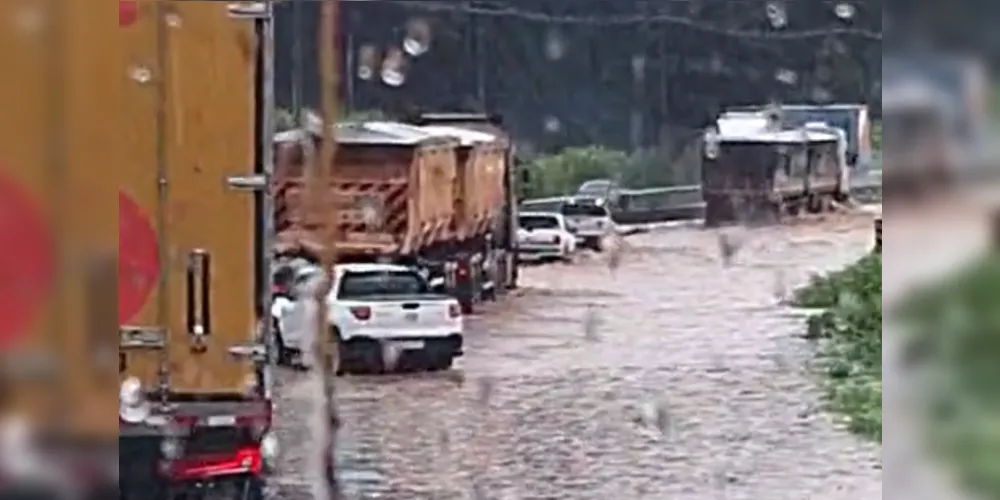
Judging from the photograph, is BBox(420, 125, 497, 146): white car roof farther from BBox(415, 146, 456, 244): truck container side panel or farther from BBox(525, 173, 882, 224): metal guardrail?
BBox(525, 173, 882, 224): metal guardrail

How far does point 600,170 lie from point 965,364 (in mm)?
510

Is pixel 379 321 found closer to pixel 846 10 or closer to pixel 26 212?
pixel 26 212

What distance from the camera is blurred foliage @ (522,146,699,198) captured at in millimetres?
2410

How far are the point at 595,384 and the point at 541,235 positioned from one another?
0.20m

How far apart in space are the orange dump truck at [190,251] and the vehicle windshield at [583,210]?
0.39m

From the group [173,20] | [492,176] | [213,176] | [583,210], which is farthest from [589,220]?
Answer: [173,20]

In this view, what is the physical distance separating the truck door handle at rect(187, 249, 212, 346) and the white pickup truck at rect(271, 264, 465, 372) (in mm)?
90

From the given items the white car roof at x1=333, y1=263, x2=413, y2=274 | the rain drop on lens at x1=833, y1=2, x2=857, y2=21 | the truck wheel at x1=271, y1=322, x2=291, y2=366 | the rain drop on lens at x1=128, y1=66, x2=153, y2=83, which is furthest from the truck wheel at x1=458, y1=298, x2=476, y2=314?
the rain drop on lens at x1=833, y1=2, x2=857, y2=21

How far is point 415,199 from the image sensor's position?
94.7 inches

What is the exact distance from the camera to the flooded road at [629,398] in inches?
95.8

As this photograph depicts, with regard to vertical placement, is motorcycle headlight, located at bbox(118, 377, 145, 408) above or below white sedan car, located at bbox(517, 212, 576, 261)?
below

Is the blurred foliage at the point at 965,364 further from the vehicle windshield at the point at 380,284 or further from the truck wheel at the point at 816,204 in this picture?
the vehicle windshield at the point at 380,284

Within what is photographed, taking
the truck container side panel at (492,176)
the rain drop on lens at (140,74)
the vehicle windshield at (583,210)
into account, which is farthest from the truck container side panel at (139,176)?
the vehicle windshield at (583,210)

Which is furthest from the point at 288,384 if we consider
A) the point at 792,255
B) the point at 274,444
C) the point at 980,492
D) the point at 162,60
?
the point at 980,492
